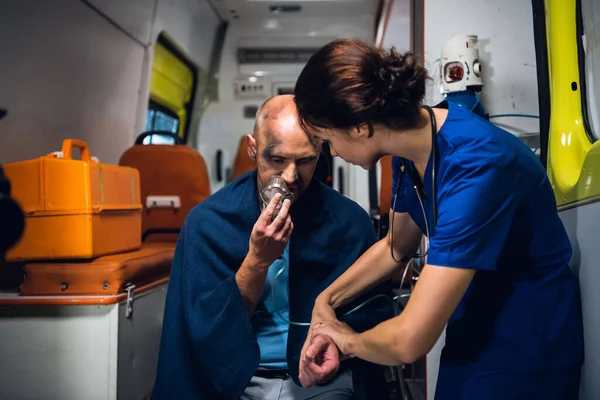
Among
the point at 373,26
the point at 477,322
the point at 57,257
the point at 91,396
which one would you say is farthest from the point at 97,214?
the point at 373,26

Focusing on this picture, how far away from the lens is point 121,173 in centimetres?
270

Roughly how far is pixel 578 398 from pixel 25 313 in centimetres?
220

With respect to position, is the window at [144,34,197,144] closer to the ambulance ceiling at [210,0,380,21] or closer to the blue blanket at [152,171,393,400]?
the ambulance ceiling at [210,0,380,21]

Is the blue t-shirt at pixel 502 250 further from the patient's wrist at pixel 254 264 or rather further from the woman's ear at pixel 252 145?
the woman's ear at pixel 252 145

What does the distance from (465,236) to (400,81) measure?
0.43m

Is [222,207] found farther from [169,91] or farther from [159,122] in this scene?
[169,91]

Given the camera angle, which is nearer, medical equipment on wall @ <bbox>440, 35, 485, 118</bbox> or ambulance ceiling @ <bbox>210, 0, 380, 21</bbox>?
medical equipment on wall @ <bbox>440, 35, 485, 118</bbox>

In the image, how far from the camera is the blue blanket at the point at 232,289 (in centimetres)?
168

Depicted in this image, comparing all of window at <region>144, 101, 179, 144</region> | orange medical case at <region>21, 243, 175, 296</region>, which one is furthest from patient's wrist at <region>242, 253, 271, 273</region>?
window at <region>144, 101, 179, 144</region>

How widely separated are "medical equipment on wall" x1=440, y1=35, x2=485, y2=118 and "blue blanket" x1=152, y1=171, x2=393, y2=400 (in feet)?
2.78

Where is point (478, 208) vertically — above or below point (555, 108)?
below

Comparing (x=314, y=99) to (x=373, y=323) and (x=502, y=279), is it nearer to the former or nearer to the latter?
(x=502, y=279)

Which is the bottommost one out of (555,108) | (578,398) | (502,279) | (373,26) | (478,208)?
(578,398)

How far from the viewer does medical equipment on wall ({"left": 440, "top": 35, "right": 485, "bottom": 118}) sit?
2285mm
